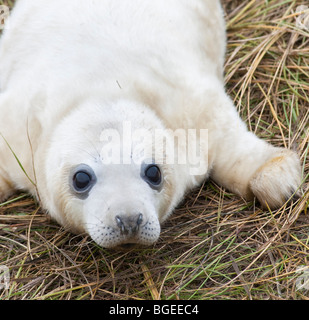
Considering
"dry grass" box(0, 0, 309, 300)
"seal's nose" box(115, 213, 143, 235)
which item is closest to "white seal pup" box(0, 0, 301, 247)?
"seal's nose" box(115, 213, 143, 235)

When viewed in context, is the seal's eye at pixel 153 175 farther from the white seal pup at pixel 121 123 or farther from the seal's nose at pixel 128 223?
the seal's nose at pixel 128 223

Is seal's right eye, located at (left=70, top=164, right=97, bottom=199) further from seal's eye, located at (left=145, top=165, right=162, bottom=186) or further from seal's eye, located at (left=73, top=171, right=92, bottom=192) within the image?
Answer: seal's eye, located at (left=145, top=165, right=162, bottom=186)

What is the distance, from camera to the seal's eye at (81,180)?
3197mm

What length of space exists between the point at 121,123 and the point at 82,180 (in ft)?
1.16

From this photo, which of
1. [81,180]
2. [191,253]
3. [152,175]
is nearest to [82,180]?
[81,180]

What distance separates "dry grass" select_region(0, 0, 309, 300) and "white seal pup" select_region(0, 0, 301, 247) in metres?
0.13

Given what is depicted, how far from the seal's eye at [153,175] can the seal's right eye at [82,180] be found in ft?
0.87

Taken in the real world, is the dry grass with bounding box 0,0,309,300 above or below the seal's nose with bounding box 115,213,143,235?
below

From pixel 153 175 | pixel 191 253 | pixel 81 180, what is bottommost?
pixel 191 253

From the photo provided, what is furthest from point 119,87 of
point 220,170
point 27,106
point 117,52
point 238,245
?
point 238,245

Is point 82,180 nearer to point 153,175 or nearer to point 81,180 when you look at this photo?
point 81,180

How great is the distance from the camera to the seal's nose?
2.94 m

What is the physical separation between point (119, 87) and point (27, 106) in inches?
22.5

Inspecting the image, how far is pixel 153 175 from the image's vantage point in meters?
3.26
